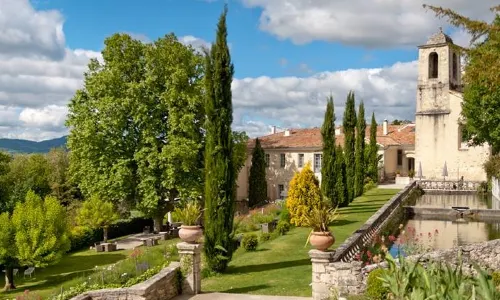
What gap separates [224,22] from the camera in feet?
48.0

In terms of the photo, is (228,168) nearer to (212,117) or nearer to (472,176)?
(212,117)

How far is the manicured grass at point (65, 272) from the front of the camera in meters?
21.5

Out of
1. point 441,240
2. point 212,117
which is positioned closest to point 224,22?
point 212,117

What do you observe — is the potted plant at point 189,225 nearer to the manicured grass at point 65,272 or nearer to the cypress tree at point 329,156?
the manicured grass at point 65,272

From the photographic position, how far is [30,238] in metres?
22.0

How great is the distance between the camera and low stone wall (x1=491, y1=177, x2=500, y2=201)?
32.3 metres

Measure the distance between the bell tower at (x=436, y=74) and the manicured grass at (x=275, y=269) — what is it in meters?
23.8

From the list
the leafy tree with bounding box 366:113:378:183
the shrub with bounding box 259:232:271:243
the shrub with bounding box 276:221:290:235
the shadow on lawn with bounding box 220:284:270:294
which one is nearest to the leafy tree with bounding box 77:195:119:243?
the shrub with bounding box 259:232:271:243

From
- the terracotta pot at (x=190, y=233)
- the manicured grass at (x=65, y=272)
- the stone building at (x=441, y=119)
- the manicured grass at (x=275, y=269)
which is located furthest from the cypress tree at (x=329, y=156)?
the stone building at (x=441, y=119)

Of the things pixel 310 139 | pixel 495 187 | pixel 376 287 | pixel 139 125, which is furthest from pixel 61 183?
pixel 376 287

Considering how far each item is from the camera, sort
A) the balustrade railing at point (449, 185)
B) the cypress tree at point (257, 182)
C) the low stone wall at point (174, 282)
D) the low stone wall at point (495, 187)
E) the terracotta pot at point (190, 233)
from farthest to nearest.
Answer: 1. the cypress tree at point (257, 182)
2. the balustrade railing at point (449, 185)
3. the low stone wall at point (495, 187)
4. the terracotta pot at point (190, 233)
5. the low stone wall at point (174, 282)

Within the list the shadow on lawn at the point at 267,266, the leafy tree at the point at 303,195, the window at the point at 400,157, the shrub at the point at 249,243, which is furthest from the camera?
the window at the point at 400,157

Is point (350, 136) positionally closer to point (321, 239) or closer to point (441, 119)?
point (441, 119)

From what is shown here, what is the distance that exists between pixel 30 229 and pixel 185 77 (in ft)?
38.6
